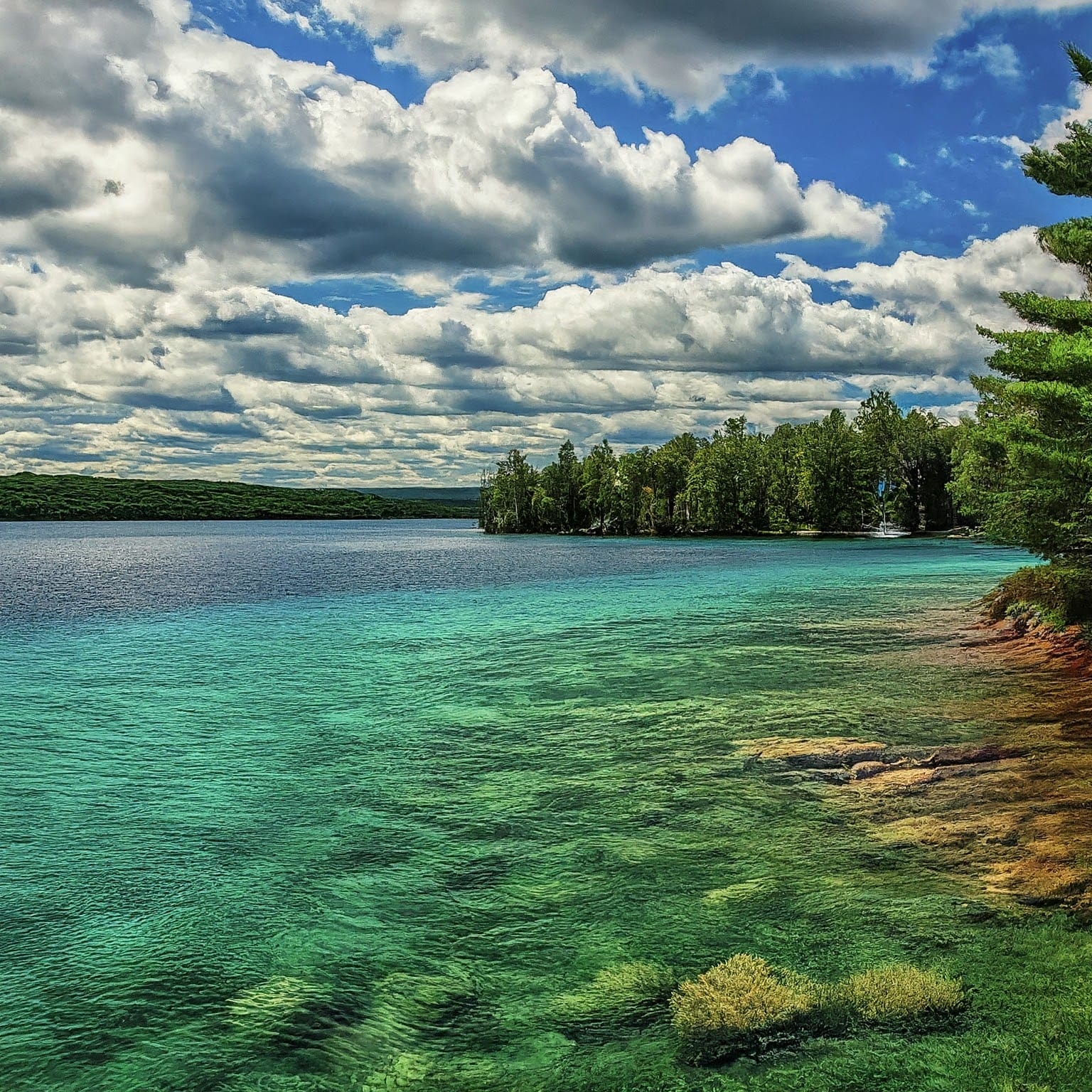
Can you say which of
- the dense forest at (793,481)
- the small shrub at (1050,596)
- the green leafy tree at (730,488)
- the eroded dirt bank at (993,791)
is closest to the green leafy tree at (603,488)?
the dense forest at (793,481)

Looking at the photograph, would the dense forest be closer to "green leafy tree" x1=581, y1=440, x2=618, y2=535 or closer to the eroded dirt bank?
"green leafy tree" x1=581, y1=440, x2=618, y2=535

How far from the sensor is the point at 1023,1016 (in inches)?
322

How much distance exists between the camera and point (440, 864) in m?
13.0

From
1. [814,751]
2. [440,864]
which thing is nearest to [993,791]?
[814,751]

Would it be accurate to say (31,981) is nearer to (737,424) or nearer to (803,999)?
(803,999)

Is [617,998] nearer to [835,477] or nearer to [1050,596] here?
[1050,596]

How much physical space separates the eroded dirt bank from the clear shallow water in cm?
72

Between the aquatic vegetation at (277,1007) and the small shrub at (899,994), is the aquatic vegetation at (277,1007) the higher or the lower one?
the lower one

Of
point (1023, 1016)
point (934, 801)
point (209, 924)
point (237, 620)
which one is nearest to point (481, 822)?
point (209, 924)

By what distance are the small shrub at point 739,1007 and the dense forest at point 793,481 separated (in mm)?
147752

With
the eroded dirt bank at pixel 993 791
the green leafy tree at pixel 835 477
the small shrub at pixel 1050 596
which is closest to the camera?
the eroded dirt bank at pixel 993 791

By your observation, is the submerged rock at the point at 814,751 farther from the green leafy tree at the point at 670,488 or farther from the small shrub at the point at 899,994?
the green leafy tree at the point at 670,488

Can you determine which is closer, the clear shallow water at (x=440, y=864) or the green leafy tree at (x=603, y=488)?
the clear shallow water at (x=440, y=864)

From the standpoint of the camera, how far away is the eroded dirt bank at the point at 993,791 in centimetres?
1140
